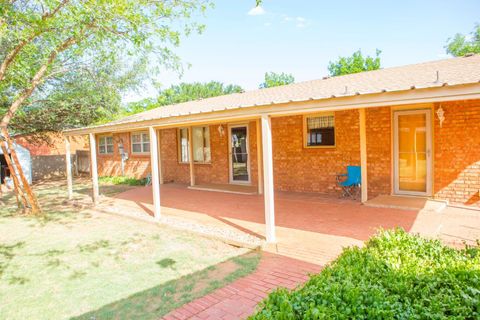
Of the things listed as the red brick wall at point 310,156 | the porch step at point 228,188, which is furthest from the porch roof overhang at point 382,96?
the porch step at point 228,188

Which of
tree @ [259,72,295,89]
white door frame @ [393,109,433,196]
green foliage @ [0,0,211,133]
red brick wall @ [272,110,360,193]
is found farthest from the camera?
tree @ [259,72,295,89]

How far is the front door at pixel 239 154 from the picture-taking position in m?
11.8

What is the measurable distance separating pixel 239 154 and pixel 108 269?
300 inches

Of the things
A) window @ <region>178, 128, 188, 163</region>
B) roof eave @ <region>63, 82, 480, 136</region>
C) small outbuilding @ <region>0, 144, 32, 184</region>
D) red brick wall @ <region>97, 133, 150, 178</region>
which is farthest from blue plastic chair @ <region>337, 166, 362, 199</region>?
small outbuilding @ <region>0, 144, 32, 184</region>

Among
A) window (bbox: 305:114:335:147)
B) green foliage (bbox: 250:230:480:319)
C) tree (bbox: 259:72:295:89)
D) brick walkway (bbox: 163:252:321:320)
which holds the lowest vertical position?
brick walkway (bbox: 163:252:321:320)

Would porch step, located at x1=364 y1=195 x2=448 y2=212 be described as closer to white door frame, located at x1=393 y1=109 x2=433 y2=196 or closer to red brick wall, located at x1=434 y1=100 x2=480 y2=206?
white door frame, located at x1=393 y1=109 x2=433 y2=196

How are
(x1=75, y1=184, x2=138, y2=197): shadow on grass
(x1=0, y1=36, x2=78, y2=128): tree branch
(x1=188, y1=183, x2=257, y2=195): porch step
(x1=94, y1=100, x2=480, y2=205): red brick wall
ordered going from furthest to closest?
(x1=75, y1=184, x2=138, y2=197): shadow on grass
(x1=188, y1=183, x2=257, y2=195): porch step
(x1=0, y1=36, x2=78, y2=128): tree branch
(x1=94, y1=100, x2=480, y2=205): red brick wall

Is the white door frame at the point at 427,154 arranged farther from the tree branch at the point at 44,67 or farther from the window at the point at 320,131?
the tree branch at the point at 44,67

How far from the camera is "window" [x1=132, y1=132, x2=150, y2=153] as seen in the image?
1619 cm

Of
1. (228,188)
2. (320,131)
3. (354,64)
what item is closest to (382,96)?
(320,131)

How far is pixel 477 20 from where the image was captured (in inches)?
1117

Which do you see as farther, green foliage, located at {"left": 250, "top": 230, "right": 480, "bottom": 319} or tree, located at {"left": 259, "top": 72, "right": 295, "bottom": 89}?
tree, located at {"left": 259, "top": 72, "right": 295, "bottom": 89}

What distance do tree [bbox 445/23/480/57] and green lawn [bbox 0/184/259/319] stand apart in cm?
3282

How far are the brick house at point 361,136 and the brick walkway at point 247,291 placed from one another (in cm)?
109
